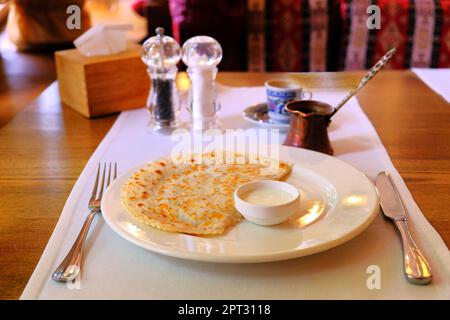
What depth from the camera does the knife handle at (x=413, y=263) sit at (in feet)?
2.22

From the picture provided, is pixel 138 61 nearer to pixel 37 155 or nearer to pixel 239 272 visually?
pixel 37 155

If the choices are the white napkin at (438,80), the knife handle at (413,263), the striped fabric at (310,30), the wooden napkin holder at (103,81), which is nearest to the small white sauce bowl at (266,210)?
the knife handle at (413,263)

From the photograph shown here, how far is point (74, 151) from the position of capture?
1.16 metres

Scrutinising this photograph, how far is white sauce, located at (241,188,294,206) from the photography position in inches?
31.3

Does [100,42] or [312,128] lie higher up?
A: [100,42]

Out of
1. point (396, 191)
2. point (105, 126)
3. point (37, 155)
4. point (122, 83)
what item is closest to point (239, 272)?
point (396, 191)

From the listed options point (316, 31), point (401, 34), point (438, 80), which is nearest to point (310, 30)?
point (316, 31)

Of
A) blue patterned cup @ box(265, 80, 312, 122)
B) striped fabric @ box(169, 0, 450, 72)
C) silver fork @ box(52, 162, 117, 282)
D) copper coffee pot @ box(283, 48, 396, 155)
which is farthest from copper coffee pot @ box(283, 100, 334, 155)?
striped fabric @ box(169, 0, 450, 72)

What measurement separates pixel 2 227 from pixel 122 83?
2.12 feet

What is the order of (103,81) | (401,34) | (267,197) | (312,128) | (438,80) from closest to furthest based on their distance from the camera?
(267,197) → (312,128) → (103,81) → (438,80) → (401,34)

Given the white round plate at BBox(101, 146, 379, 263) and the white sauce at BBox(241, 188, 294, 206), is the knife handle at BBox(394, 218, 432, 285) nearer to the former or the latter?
the white round plate at BBox(101, 146, 379, 263)

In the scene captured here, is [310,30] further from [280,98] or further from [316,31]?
[280,98]

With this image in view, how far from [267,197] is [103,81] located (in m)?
0.72

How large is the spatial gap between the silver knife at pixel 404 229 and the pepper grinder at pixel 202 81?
1.55 ft
